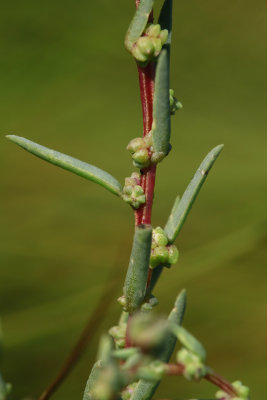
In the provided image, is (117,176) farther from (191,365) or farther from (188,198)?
(191,365)

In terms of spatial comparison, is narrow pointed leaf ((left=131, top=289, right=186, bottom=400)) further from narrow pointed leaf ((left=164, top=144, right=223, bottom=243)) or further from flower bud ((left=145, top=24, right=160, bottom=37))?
flower bud ((left=145, top=24, right=160, bottom=37))

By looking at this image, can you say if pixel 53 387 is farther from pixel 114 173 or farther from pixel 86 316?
pixel 114 173

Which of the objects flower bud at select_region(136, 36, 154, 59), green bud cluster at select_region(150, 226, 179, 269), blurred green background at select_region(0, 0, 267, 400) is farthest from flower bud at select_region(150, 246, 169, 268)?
blurred green background at select_region(0, 0, 267, 400)

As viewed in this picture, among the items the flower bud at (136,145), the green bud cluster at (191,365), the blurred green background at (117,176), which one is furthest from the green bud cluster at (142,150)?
the blurred green background at (117,176)

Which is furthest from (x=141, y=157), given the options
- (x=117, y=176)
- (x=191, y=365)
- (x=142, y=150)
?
(x=117, y=176)

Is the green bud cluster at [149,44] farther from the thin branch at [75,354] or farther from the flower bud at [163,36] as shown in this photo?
the thin branch at [75,354]

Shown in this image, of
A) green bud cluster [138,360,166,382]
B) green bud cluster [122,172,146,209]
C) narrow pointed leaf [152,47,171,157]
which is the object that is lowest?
green bud cluster [138,360,166,382]
